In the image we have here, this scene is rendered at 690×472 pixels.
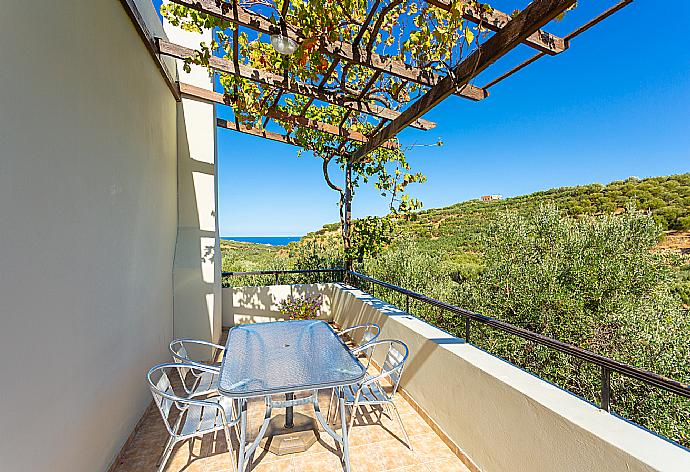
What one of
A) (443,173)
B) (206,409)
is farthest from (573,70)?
(206,409)

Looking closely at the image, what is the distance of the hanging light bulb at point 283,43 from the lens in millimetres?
2494

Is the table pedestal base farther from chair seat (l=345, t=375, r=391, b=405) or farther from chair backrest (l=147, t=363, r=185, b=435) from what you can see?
chair backrest (l=147, t=363, r=185, b=435)

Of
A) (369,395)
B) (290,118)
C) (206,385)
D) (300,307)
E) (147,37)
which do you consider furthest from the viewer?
(300,307)

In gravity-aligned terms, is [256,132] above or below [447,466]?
above

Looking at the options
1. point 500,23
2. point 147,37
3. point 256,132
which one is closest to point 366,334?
point 500,23

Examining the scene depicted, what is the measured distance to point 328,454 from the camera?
247 cm

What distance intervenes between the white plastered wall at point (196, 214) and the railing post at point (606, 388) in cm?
392

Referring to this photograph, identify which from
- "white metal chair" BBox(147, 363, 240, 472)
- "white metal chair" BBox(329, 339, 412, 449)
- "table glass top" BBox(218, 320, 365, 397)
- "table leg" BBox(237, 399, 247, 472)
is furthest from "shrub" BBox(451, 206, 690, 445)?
"white metal chair" BBox(147, 363, 240, 472)

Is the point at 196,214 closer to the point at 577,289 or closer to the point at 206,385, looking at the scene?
the point at 206,385

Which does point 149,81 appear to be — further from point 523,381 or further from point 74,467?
point 523,381

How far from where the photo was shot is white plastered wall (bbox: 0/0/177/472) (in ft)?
4.71

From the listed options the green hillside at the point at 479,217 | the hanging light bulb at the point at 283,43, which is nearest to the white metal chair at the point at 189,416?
the hanging light bulb at the point at 283,43

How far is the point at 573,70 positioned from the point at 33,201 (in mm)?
15398

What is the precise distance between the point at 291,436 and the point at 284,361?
607 mm
